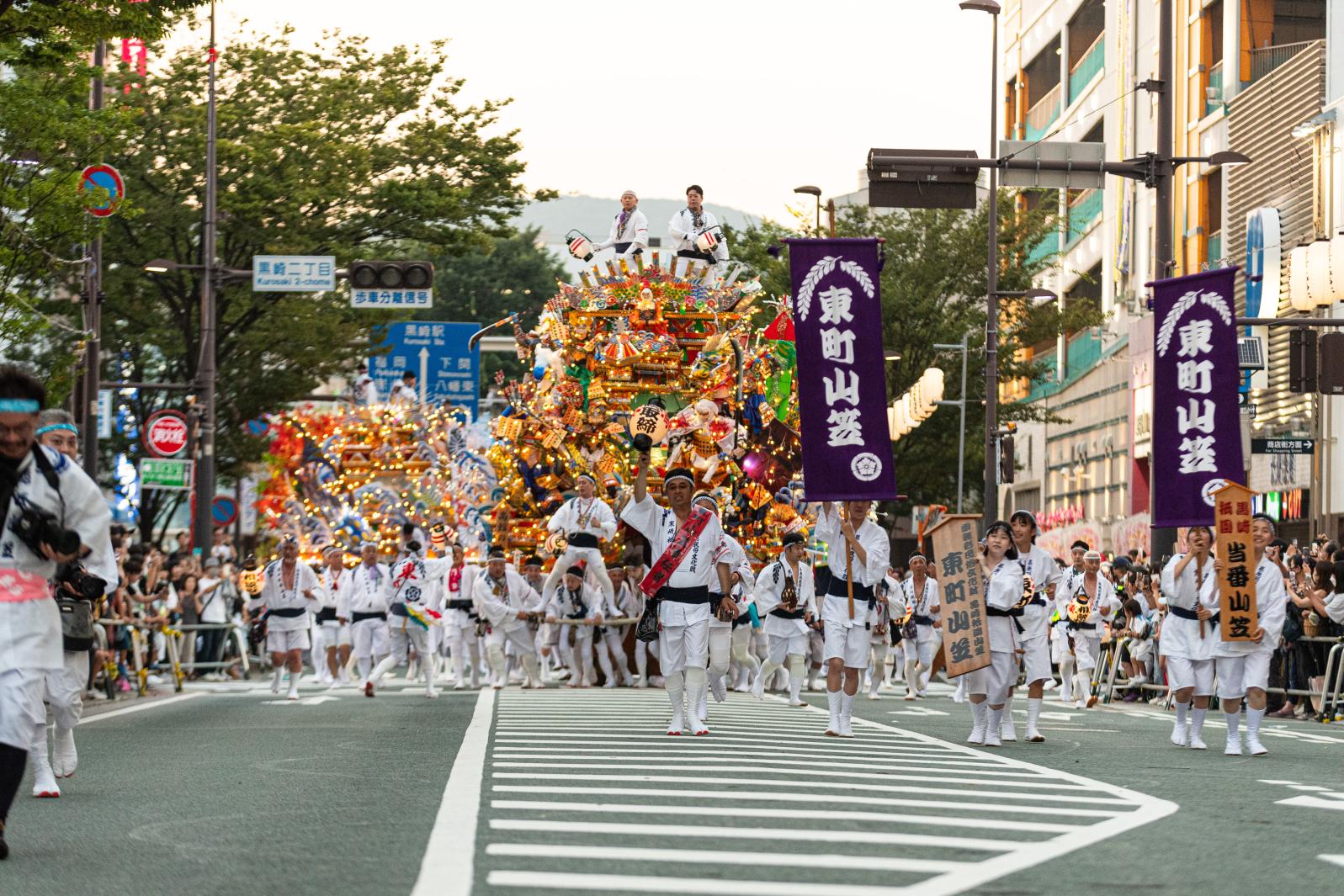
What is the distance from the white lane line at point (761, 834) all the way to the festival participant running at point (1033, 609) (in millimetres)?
7263

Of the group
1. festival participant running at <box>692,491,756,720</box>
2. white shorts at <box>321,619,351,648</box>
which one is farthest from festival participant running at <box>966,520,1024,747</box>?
white shorts at <box>321,619,351,648</box>

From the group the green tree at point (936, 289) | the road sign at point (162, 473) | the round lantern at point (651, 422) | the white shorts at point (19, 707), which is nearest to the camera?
the white shorts at point (19, 707)

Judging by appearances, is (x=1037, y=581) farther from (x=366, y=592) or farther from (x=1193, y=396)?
(x=366, y=592)

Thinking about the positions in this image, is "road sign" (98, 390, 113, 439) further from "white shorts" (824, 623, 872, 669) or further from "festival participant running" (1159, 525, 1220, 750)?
"festival participant running" (1159, 525, 1220, 750)

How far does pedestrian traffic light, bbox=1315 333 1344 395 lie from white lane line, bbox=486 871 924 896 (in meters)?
20.3

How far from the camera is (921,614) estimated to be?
27859 millimetres

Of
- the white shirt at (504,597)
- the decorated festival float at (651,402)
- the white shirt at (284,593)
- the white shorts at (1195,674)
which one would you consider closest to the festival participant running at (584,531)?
the white shirt at (504,597)

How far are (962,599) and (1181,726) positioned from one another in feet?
6.58

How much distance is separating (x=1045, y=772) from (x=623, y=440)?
15366mm

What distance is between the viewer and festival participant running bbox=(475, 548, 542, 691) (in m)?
26.2

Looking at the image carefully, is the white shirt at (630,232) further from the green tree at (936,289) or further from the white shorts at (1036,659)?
the green tree at (936,289)

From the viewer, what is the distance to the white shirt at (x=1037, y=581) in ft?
53.2

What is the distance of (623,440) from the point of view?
2784 centimetres

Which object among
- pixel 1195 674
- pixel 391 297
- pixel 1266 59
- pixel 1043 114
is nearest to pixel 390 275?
pixel 391 297
